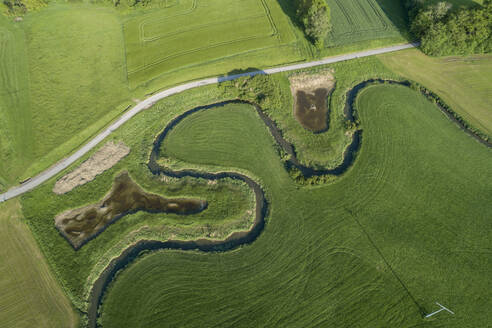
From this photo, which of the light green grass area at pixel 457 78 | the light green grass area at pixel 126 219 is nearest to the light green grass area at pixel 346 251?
the light green grass area at pixel 126 219

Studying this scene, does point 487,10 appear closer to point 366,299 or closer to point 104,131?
point 366,299

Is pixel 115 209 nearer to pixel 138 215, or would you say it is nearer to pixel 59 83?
pixel 138 215

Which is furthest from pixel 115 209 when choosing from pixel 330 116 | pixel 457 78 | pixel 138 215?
pixel 457 78

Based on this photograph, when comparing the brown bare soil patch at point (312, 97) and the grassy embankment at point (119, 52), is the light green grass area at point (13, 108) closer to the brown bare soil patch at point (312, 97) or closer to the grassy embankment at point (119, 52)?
the grassy embankment at point (119, 52)

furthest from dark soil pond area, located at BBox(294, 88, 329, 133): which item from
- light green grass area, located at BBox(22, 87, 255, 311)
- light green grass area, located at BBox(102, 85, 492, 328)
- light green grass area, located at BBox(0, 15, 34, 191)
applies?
light green grass area, located at BBox(0, 15, 34, 191)

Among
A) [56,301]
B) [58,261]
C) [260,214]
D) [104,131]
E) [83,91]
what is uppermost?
[83,91]

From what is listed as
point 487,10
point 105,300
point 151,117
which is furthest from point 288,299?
point 487,10
